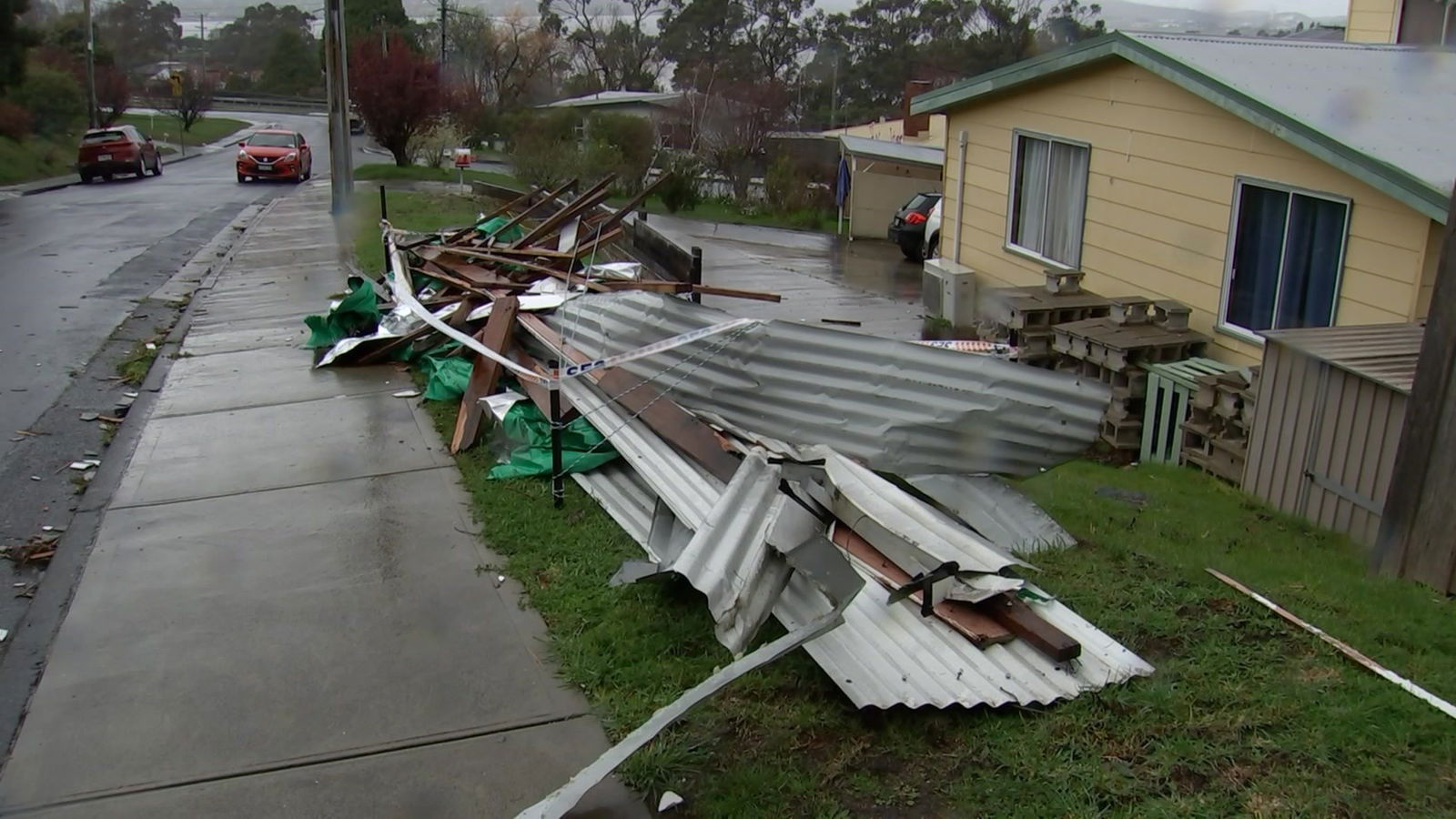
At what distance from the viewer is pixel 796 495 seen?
5.40 m

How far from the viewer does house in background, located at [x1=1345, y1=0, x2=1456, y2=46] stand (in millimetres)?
14008

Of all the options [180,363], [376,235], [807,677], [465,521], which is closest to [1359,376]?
[807,677]

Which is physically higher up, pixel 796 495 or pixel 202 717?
pixel 796 495

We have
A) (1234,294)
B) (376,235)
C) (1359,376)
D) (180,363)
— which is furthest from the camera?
(376,235)

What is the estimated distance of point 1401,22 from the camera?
1441cm

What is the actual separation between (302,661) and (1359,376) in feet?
18.0

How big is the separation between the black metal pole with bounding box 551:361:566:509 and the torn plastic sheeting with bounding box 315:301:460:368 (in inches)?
151

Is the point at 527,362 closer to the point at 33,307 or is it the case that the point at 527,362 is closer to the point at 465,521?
the point at 465,521

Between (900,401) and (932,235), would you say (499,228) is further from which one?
(900,401)

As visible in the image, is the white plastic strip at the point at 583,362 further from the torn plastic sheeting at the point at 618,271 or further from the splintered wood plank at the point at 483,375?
the torn plastic sheeting at the point at 618,271

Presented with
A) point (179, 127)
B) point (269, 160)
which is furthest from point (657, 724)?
point (179, 127)

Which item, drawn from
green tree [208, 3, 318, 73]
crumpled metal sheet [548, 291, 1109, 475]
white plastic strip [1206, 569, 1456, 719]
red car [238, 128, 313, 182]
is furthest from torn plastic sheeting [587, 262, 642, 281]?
green tree [208, 3, 318, 73]

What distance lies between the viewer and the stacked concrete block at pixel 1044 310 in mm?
10320

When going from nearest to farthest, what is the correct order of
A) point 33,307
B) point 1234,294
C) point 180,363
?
1. point 1234,294
2. point 180,363
3. point 33,307
